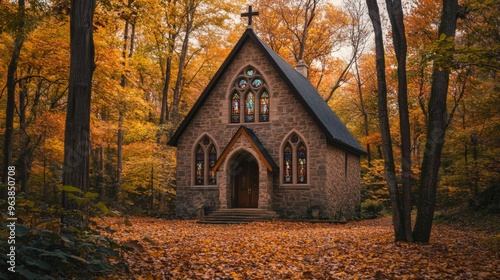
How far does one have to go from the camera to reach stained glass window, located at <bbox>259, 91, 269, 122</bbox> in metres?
18.5

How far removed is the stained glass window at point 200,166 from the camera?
62.6ft

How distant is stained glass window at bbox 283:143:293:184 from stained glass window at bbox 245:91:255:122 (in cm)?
207

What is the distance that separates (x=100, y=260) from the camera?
4812 mm

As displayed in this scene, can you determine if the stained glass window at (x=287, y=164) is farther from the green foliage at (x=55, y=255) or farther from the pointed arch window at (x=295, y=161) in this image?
the green foliage at (x=55, y=255)

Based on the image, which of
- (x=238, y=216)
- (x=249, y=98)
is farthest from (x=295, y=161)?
(x=249, y=98)

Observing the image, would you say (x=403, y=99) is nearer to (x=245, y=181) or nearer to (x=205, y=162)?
A: (x=245, y=181)

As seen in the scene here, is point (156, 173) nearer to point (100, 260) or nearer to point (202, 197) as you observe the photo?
point (202, 197)

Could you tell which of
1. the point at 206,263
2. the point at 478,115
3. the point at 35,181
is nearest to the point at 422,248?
the point at 206,263

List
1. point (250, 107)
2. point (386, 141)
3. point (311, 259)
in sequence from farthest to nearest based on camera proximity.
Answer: point (250, 107) → point (386, 141) → point (311, 259)

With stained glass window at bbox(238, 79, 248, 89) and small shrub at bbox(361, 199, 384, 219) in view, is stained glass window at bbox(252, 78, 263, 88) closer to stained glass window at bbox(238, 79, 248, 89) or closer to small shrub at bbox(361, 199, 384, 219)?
stained glass window at bbox(238, 79, 248, 89)

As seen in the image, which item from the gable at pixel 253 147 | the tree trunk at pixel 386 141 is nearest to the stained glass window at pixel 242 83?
the gable at pixel 253 147

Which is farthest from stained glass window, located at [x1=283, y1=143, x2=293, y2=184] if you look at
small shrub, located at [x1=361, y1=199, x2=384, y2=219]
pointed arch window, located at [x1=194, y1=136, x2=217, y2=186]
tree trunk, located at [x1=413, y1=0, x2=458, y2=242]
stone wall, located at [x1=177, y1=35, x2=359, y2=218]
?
tree trunk, located at [x1=413, y1=0, x2=458, y2=242]

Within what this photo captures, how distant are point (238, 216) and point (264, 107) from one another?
4890mm

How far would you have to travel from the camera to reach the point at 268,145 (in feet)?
59.6
